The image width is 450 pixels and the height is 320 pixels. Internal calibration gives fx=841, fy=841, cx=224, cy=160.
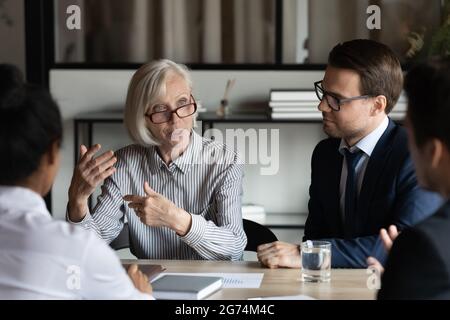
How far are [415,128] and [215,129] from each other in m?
2.79

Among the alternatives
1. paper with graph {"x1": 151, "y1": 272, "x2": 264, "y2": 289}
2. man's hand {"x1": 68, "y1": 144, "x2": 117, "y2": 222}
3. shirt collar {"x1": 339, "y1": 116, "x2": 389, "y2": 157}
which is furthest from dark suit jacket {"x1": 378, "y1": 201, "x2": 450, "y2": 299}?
man's hand {"x1": 68, "y1": 144, "x2": 117, "y2": 222}

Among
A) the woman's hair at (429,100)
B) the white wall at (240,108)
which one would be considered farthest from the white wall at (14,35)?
the woman's hair at (429,100)

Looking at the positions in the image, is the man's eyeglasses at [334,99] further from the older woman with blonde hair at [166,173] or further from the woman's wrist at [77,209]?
the woman's wrist at [77,209]

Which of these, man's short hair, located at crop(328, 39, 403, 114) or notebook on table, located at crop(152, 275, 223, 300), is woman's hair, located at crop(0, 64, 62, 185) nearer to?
notebook on table, located at crop(152, 275, 223, 300)

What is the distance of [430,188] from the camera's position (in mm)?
1578

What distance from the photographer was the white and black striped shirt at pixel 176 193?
2752mm

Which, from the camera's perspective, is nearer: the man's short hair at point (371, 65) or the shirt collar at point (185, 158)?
the man's short hair at point (371, 65)

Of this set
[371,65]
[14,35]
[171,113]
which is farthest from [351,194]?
[14,35]

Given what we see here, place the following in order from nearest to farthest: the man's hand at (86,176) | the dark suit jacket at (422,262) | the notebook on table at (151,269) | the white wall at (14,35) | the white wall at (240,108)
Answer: the dark suit jacket at (422,262)
the notebook on table at (151,269)
the man's hand at (86,176)
the white wall at (240,108)
the white wall at (14,35)

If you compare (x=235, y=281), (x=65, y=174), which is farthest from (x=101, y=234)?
(x=65, y=174)

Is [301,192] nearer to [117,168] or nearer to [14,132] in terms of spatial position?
Result: [117,168]

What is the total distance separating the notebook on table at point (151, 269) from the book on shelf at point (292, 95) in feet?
5.93

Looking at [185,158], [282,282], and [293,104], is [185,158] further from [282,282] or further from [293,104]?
[293,104]

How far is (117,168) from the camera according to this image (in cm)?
287
